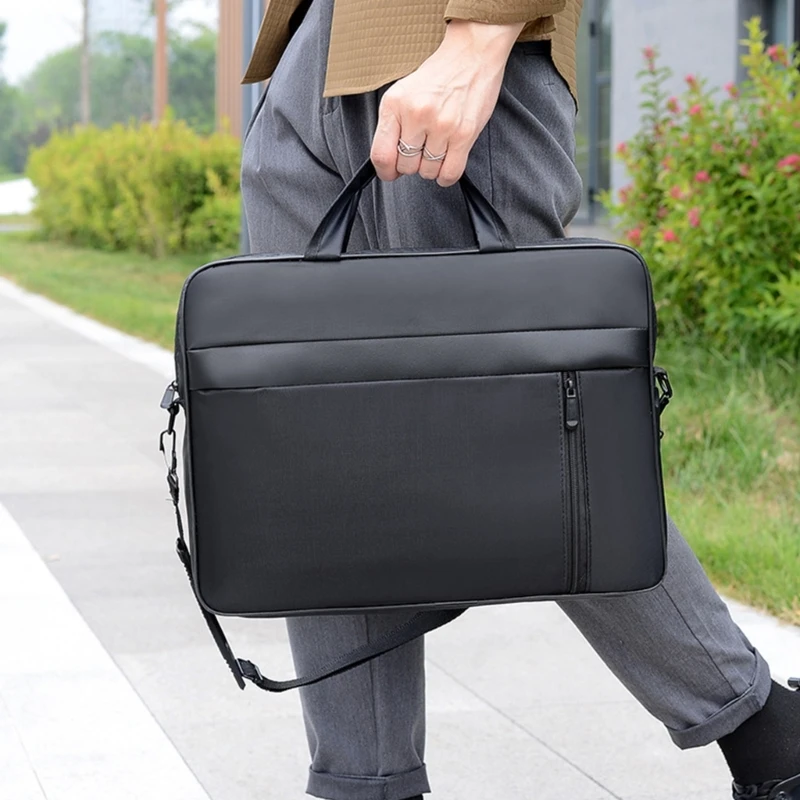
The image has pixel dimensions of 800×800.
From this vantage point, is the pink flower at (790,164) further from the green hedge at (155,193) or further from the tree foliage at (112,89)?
the tree foliage at (112,89)

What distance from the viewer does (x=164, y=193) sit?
57.8 feet

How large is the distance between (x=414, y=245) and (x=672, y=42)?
12051mm

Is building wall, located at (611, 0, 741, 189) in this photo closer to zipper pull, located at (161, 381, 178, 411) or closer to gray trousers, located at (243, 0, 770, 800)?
gray trousers, located at (243, 0, 770, 800)

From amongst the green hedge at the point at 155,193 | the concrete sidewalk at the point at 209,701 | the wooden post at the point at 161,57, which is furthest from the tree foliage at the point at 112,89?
the concrete sidewalk at the point at 209,701

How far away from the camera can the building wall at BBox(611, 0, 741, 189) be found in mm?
12312

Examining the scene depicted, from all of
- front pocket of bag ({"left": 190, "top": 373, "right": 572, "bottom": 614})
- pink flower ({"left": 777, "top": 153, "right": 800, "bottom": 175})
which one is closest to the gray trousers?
front pocket of bag ({"left": 190, "top": 373, "right": 572, "bottom": 614})

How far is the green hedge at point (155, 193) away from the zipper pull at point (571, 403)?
15.6m

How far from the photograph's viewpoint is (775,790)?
1.80 m

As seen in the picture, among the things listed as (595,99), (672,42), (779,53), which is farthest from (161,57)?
(779,53)

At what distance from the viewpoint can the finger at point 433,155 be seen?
1479mm

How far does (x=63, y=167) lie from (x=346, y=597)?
2159 centimetres

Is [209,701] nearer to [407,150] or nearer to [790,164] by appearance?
[407,150]

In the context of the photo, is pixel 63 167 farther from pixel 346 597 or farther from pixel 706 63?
pixel 346 597

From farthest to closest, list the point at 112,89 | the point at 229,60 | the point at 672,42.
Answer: the point at 112,89, the point at 229,60, the point at 672,42
